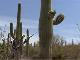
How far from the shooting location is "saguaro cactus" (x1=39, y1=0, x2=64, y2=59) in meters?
9.39

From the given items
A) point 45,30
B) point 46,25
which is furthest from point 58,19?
point 45,30

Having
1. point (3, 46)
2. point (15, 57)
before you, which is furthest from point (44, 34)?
point (3, 46)

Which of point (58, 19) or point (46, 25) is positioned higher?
point (58, 19)

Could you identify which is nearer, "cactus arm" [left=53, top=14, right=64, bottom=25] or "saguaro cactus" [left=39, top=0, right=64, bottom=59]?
"saguaro cactus" [left=39, top=0, right=64, bottom=59]

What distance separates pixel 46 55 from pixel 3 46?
6.00 meters

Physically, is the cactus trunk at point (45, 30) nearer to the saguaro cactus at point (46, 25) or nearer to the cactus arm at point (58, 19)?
the saguaro cactus at point (46, 25)

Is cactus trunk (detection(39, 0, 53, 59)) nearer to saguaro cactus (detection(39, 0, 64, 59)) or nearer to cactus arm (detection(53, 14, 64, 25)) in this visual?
saguaro cactus (detection(39, 0, 64, 59))

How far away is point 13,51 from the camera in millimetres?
13438

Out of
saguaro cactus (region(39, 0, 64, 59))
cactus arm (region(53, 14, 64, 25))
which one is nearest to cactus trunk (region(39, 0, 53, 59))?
saguaro cactus (region(39, 0, 64, 59))

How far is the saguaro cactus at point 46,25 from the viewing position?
939 cm

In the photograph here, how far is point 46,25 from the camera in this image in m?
9.69

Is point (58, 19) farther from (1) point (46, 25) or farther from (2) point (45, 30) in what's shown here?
(2) point (45, 30)

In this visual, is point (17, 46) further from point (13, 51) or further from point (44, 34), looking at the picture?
point (44, 34)

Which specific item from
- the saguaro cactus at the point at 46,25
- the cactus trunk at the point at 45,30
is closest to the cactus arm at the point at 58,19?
the saguaro cactus at the point at 46,25
